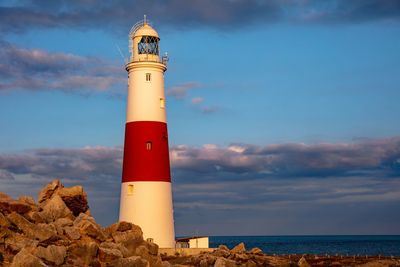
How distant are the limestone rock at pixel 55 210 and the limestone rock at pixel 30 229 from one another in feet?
8.27

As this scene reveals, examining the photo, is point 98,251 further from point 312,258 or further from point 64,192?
point 312,258

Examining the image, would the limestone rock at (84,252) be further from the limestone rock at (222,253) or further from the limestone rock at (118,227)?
the limestone rock at (222,253)

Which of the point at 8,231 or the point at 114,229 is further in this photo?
the point at 114,229

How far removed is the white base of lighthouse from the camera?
39000mm

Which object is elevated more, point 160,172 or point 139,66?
point 139,66

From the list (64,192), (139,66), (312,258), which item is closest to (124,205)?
(64,192)

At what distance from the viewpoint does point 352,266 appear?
35.9 meters

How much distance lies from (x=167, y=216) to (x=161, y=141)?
440 cm

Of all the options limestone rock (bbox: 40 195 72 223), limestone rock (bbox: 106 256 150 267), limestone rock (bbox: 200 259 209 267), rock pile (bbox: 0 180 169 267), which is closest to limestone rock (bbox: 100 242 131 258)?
rock pile (bbox: 0 180 169 267)

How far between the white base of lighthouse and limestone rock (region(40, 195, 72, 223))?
21.5ft

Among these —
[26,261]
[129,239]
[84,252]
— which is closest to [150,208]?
[129,239]

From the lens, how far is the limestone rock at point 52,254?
25.9 m

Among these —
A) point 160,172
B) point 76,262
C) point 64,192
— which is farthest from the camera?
point 160,172

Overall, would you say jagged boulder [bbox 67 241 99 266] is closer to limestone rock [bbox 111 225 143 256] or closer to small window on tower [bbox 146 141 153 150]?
limestone rock [bbox 111 225 143 256]
